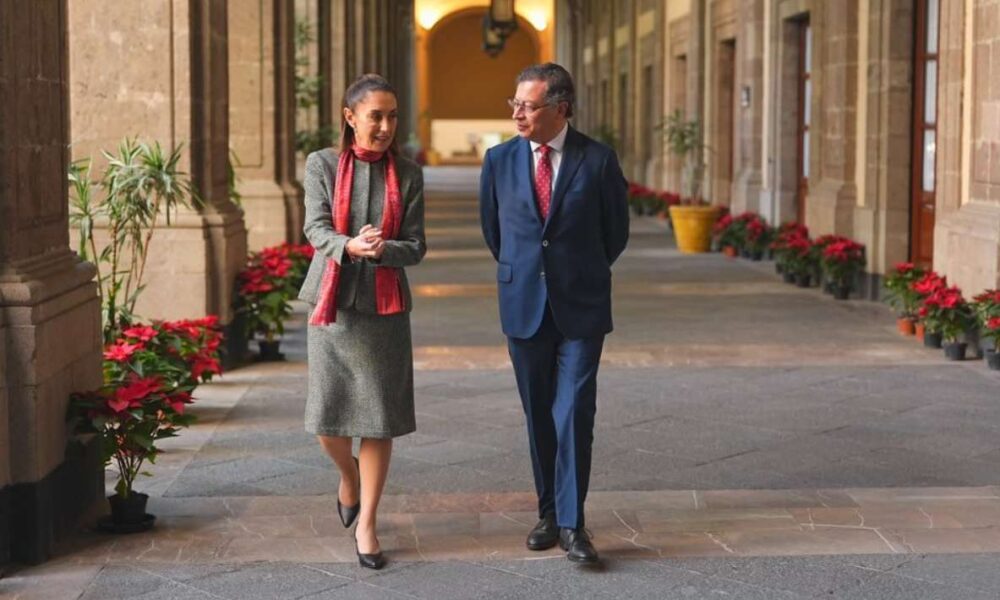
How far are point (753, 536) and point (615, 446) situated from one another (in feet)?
5.43

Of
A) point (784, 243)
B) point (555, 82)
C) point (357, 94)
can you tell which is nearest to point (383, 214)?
point (357, 94)

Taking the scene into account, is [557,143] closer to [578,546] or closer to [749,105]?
[578,546]

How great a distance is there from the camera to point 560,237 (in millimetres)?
5062

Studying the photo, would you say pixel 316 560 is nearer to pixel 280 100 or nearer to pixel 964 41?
pixel 964 41

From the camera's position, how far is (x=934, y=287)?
9930mm

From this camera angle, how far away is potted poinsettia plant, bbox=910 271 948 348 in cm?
980

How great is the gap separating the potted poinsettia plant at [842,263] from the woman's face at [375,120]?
8.67 meters

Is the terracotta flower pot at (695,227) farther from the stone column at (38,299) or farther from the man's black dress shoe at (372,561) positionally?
the man's black dress shoe at (372,561)

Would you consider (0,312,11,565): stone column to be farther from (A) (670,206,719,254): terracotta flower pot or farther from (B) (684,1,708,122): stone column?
(B) (684,1,708,122): stone column

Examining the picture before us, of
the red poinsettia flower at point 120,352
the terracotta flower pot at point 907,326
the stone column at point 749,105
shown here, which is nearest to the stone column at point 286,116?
the terracotta flower pot at point 907,326

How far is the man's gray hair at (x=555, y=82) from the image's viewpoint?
4.98 m

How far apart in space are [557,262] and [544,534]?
2.87ft

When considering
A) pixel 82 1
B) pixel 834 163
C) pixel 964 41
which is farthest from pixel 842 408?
pixel 834 163

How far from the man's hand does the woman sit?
101 millimetres
